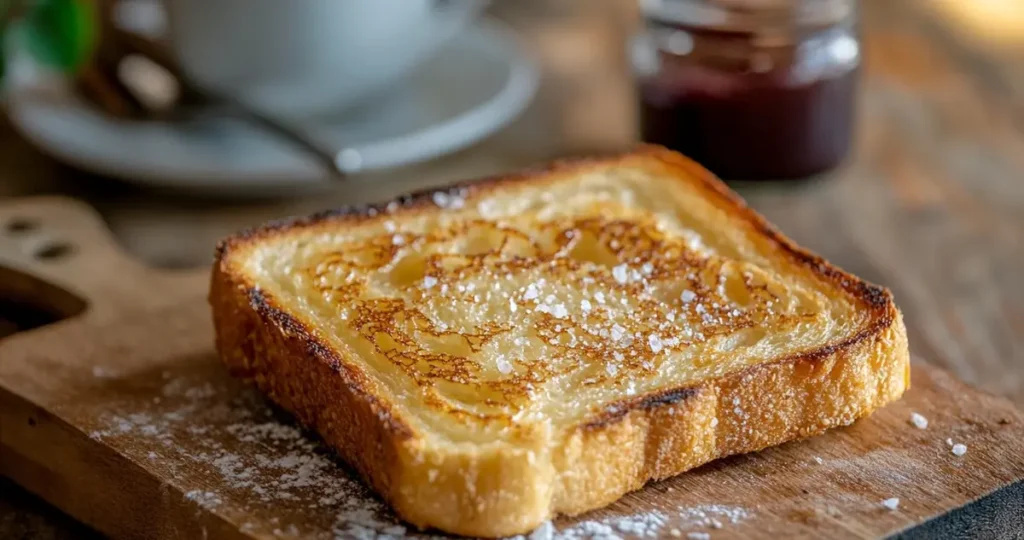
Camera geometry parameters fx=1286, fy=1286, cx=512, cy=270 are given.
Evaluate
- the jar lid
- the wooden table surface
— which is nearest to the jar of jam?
the jar lid

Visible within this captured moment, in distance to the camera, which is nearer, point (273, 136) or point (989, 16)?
point (273, 136)

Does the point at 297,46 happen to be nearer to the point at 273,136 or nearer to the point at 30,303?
the point at 273,136

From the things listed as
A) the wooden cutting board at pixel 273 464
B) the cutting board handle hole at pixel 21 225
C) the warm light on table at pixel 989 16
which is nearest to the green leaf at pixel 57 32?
the cutting board handle hole at pixel 21 225

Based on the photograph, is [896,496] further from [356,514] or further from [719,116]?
[719,116]

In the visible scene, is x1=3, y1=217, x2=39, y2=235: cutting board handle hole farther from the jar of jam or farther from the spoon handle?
the jar of jam

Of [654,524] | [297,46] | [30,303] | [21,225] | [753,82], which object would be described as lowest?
[654,524]

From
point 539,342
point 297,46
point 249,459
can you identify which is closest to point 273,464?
point 249,459
